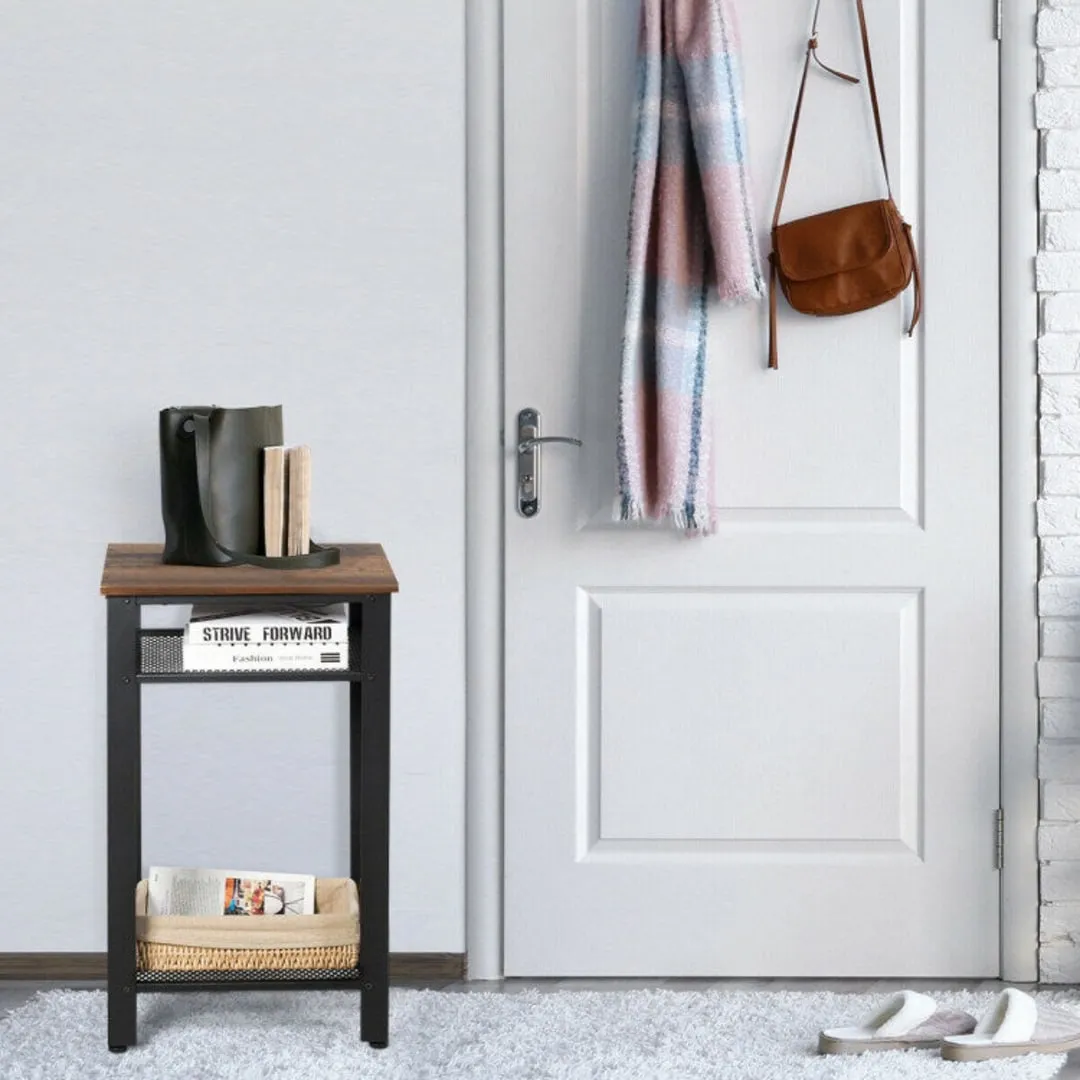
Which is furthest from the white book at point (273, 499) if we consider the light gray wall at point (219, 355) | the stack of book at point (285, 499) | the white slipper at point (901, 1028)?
the white slipper at point (901, 1028)

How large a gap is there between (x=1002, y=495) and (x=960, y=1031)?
91cm

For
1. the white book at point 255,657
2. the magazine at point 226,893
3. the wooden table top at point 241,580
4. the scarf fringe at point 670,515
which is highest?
the scarf fringe at point 670,515

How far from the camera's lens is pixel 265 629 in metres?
2.19

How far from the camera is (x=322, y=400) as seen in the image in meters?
2.71

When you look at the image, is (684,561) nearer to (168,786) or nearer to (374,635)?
(374,635)

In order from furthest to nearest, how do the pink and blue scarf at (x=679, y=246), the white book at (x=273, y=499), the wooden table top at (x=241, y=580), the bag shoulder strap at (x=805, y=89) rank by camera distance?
the bag shoulder strap at (x=805, y=89) → the pink and blue scarf at (x=679, y=246) → the white book at (x=273, y=499) → the wooden table top at (x=241, y=580)

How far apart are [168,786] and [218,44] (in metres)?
1.28

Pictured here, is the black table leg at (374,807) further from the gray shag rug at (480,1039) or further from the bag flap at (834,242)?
the bag flap at (834,242)

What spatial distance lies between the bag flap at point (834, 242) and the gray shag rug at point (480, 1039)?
4.04ft

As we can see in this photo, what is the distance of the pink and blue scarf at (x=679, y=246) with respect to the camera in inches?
101

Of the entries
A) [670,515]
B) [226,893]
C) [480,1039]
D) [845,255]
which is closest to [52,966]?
[226,893]

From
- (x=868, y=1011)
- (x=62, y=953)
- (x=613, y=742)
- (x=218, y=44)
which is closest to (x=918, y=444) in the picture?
(x=613, y=742)

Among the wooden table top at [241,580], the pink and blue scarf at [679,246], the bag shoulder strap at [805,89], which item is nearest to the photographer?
the wooden table top at [241,580]

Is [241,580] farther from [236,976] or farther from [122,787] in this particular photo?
[236,976]
